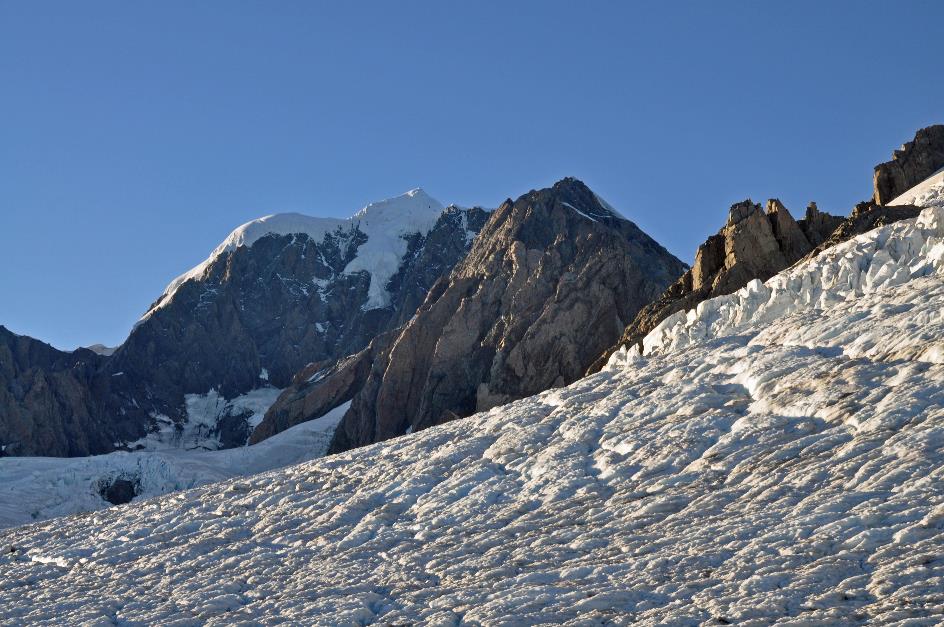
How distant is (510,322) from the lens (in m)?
126

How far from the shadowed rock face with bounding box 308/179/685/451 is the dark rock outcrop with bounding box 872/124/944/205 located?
97.8 feet

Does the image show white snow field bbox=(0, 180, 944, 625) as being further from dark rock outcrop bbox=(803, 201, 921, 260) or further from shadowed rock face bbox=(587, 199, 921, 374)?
shadowed rock face bbox=(587, 199, 921, 374)

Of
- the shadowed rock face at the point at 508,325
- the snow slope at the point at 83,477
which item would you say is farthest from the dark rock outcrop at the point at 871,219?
the snow slope at the point at 83,477

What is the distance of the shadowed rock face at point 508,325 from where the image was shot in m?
116

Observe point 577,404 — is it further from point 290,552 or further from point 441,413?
point 441,413

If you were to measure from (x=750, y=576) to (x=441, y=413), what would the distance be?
96112 millimetres

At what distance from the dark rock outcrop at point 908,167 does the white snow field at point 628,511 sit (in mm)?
44031

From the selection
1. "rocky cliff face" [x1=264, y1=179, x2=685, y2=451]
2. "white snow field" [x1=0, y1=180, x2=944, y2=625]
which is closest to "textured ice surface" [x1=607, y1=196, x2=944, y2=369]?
"white snow field" [x1=0, y1=180, x2=944, y2=625]

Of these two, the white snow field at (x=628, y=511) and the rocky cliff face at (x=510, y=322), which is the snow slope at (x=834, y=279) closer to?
the white snow field at (x=628, y=511)

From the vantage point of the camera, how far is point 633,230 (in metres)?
171

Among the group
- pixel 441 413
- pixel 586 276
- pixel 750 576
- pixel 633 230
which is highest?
pixel 633 230

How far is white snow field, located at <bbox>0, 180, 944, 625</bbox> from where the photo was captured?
2655cm

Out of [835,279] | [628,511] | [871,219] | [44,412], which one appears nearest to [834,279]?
[835,279]

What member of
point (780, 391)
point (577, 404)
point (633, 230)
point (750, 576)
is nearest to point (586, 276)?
point (633, 230)
